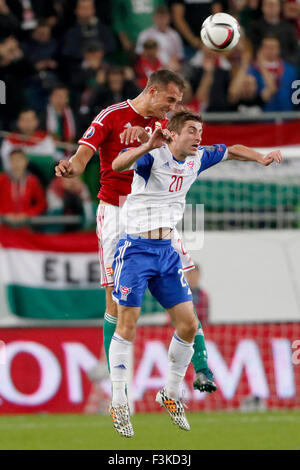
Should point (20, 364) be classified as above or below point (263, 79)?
below

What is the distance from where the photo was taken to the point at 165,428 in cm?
1301

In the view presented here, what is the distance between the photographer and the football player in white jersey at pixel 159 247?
9352 mm

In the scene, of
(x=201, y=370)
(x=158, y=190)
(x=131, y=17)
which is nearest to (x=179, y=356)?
(x=201, y=370)

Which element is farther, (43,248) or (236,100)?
(236,100)

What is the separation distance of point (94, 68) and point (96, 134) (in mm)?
7911

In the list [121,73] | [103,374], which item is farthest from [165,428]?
[121,73]

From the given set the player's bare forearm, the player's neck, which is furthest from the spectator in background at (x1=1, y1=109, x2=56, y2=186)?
the player's bare forearm

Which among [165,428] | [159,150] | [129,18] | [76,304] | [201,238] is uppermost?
[129,18]

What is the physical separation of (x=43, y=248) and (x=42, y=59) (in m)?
4.14

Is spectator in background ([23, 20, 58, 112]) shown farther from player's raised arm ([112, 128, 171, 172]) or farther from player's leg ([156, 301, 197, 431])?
player's raised arm ([112, 128, 171, 172])

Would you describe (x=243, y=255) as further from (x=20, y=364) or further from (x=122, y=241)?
(x=122, y=241)

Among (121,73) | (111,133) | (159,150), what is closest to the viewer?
(159,150)

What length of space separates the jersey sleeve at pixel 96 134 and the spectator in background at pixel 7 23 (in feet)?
27.3

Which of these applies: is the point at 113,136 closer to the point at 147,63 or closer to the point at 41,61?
the point at 147,63
